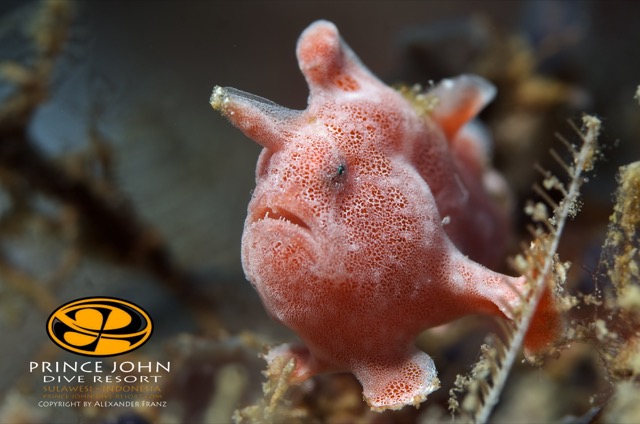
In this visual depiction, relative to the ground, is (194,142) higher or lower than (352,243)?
higher

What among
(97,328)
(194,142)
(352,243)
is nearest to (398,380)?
(352,243)

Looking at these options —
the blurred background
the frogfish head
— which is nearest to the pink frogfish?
the frogfish head

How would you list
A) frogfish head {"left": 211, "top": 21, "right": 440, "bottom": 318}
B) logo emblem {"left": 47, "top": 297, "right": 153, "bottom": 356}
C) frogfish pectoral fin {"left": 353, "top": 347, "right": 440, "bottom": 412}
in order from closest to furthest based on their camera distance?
frogfish head {"left": 211, "top": 21, "right": 440, "bottom": 318}, frogfish pectoral fin {"left": 353, "top": 347, "right": 440, "bottom": 412}, logo emblem {"left": 47, "top": 297, "right": 153, "bottom": 356}

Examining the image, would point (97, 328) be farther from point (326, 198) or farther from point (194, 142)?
point (194, 142)

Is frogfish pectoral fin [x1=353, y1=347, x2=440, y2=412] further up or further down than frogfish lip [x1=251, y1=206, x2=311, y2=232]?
further down

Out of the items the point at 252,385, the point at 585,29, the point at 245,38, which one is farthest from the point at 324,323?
the point at 585,29

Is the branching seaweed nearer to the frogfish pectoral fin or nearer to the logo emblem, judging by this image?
the frogfish pectoral fin

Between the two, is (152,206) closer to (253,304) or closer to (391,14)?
(253,304)
